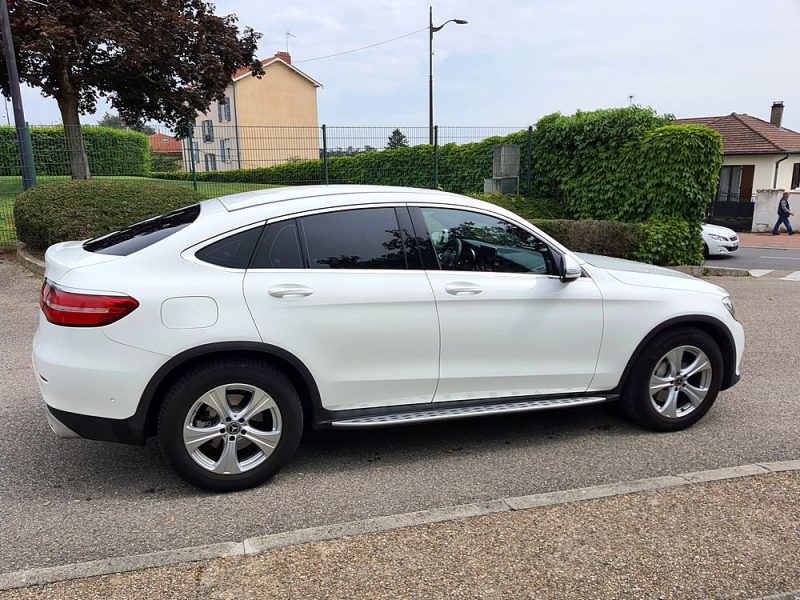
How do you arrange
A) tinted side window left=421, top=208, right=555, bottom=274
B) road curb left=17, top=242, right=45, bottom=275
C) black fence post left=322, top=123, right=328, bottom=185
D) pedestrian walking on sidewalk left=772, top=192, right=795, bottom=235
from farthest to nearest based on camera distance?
pedestrian walking on sidewalk left=772, top=192, right=795, bottom=235
black fence post left=322, top=123, right=328, bottom=185
road curb left=17, top=242, right=45, bottom=275
tinted side window left=421, top=208, right=555, bottom=274

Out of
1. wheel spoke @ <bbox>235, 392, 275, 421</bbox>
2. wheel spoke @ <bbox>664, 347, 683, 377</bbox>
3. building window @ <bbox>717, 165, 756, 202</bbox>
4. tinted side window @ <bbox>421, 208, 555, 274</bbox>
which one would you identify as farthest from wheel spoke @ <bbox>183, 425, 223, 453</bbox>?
building window @ <bbox>717, 165, 756, 202</bbox>

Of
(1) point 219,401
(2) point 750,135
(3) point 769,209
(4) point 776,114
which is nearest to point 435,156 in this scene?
(1) point 219,401

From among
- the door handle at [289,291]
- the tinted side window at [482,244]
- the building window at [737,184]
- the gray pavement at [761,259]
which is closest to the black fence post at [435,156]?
the gray pavement at [761,259]

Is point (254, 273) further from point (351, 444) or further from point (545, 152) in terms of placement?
point (545, 152)

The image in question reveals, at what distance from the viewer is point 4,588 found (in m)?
2.58

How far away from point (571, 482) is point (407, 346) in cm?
120

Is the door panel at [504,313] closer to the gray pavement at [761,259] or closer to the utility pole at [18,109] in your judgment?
the utility pole at [18,109]

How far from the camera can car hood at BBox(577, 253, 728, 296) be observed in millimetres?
4191

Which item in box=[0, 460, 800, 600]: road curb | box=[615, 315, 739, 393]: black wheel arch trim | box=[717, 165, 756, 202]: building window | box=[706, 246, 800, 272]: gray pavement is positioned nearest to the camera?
box=[0, 460, 800, 600]: road curb

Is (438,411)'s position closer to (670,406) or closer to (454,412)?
(454,412)

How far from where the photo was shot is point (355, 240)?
370 centimetres

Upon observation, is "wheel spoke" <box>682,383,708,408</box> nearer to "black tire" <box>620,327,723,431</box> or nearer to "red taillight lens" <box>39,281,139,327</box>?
"black tire" <box>620,327,723,431</box>

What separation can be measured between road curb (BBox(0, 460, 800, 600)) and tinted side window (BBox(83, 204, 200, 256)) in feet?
Answer: 5.14

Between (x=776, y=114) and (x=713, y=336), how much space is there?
41.0m
